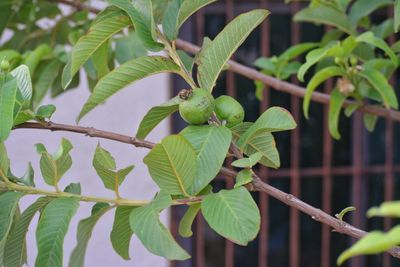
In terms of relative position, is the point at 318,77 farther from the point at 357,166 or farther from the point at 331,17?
the point at 357,166

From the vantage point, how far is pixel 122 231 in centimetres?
83

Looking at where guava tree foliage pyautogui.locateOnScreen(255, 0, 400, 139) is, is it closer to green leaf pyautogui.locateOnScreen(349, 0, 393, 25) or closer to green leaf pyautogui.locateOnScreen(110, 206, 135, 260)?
green leaf pyautogui.locateOnScreen(349, 0, 393, 25)

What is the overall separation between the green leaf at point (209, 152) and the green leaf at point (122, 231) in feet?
0.35

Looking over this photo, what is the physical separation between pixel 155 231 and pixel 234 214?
0.07 metres

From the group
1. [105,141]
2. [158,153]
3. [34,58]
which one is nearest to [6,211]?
[158,153]

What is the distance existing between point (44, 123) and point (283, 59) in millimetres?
638

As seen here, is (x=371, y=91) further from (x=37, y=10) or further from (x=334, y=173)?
(x=334, y=173)

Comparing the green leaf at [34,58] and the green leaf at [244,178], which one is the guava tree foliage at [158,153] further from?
the green leaf at [34,58]

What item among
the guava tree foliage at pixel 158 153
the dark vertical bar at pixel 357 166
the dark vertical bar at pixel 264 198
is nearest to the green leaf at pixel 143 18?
the guava tree foliage at pixel 158 153

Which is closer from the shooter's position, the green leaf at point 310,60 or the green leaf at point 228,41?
the green leaf at point 228,41

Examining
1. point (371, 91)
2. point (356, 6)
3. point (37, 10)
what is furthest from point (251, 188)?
point (37, 10)

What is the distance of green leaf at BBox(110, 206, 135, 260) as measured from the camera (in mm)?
815

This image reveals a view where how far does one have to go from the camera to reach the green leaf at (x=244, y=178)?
740 millimetres

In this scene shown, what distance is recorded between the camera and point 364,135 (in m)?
2.56
